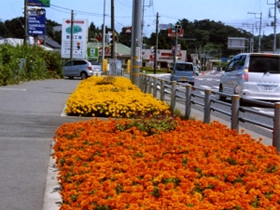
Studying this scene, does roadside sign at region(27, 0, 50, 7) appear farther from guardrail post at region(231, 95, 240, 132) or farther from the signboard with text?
guardrail post at region(231, 95, 240, 132)

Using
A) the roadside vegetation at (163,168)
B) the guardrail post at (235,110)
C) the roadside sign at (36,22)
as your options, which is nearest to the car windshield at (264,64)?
the guardrail post at (235,110)

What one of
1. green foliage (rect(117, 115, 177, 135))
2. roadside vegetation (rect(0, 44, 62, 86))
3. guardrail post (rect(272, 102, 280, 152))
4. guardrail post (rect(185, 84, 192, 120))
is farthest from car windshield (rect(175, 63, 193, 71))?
guardrail post (rect(272, 102, 280, 152))

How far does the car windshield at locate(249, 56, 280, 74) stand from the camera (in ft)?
60.2

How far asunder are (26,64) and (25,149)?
2887 centimetres

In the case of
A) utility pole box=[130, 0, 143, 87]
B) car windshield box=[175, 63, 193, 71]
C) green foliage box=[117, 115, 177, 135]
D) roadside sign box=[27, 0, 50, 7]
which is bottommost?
green foliage box=[117, 115, 177, 135]

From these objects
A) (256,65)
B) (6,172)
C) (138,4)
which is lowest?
(6,172)

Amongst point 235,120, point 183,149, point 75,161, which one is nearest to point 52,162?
point 75,161

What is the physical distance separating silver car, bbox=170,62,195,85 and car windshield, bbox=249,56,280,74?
15.4m

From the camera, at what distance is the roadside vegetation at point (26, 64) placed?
28812 mm

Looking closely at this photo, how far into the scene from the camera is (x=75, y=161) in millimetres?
6781

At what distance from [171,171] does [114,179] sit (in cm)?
63

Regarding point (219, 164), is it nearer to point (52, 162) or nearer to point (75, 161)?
point (75, 161)

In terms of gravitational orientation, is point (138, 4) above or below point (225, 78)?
above

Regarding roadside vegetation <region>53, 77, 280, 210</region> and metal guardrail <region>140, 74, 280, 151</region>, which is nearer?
roadside vegetation <region>53, 77, 280, 210</region>
